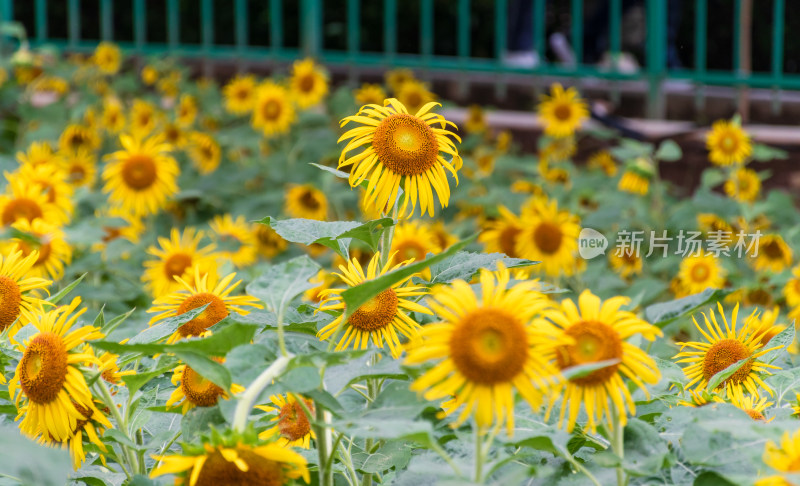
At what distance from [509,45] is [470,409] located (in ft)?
13.7

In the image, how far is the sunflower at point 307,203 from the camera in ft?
9.07

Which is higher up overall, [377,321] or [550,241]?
[377,321]

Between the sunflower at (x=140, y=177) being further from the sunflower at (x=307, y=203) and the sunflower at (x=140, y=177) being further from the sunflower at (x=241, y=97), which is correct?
the sunflower at (x=241, y=97)

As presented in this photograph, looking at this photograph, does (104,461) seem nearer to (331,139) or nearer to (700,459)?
Answer: (700,459)

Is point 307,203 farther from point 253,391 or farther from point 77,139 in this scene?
point 253,391

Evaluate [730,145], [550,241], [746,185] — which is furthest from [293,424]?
[746,185]

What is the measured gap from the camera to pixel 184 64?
5117 mm

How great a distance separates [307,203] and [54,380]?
A: 2000 mm

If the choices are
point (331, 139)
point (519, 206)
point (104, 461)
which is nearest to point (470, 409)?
point (104, 461)

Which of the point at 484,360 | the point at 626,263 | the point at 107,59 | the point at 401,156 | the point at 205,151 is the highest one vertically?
the point at 107,59

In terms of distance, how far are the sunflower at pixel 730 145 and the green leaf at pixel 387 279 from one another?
7.15ft

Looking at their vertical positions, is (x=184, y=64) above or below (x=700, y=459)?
above

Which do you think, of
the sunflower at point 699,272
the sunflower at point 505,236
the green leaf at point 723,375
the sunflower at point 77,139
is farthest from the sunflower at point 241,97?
the green leaf at point 723,375

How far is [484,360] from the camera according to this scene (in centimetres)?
65
